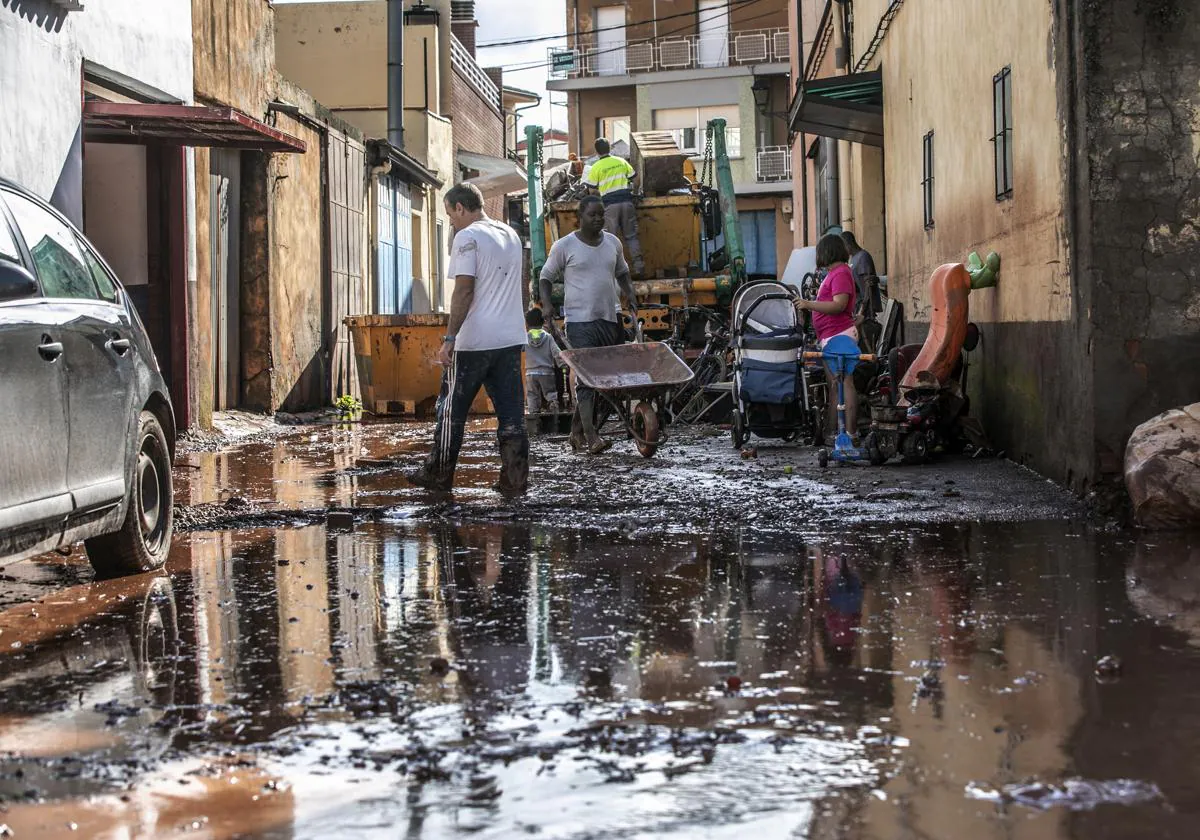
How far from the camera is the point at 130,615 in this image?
592 centimetres

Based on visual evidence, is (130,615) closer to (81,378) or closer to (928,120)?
(81,378)

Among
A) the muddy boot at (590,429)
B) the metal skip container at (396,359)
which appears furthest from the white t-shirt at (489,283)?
the metal skip container at (396,359)

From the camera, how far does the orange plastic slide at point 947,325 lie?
36.3ft

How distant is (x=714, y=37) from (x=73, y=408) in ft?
157

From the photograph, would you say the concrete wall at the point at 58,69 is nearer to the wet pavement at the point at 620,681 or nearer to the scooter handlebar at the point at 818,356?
the wet pavement at the point at 620,681

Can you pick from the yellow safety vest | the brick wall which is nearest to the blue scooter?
the yellow safety vest

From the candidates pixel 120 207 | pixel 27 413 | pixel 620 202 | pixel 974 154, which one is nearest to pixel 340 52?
pixel 620 202

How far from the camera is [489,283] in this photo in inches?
390

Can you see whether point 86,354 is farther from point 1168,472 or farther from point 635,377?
point 635,377

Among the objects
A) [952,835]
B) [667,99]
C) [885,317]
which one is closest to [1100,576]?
[952,835]

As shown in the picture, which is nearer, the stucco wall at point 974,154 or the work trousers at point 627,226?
the stucco wall at point 974,154

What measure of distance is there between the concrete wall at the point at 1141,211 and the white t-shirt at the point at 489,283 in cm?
355

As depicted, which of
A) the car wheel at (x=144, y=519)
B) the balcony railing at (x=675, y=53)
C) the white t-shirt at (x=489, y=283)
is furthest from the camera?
the balcony railing at (x=675, y=53)

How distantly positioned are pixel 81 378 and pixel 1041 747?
13.7 ft
